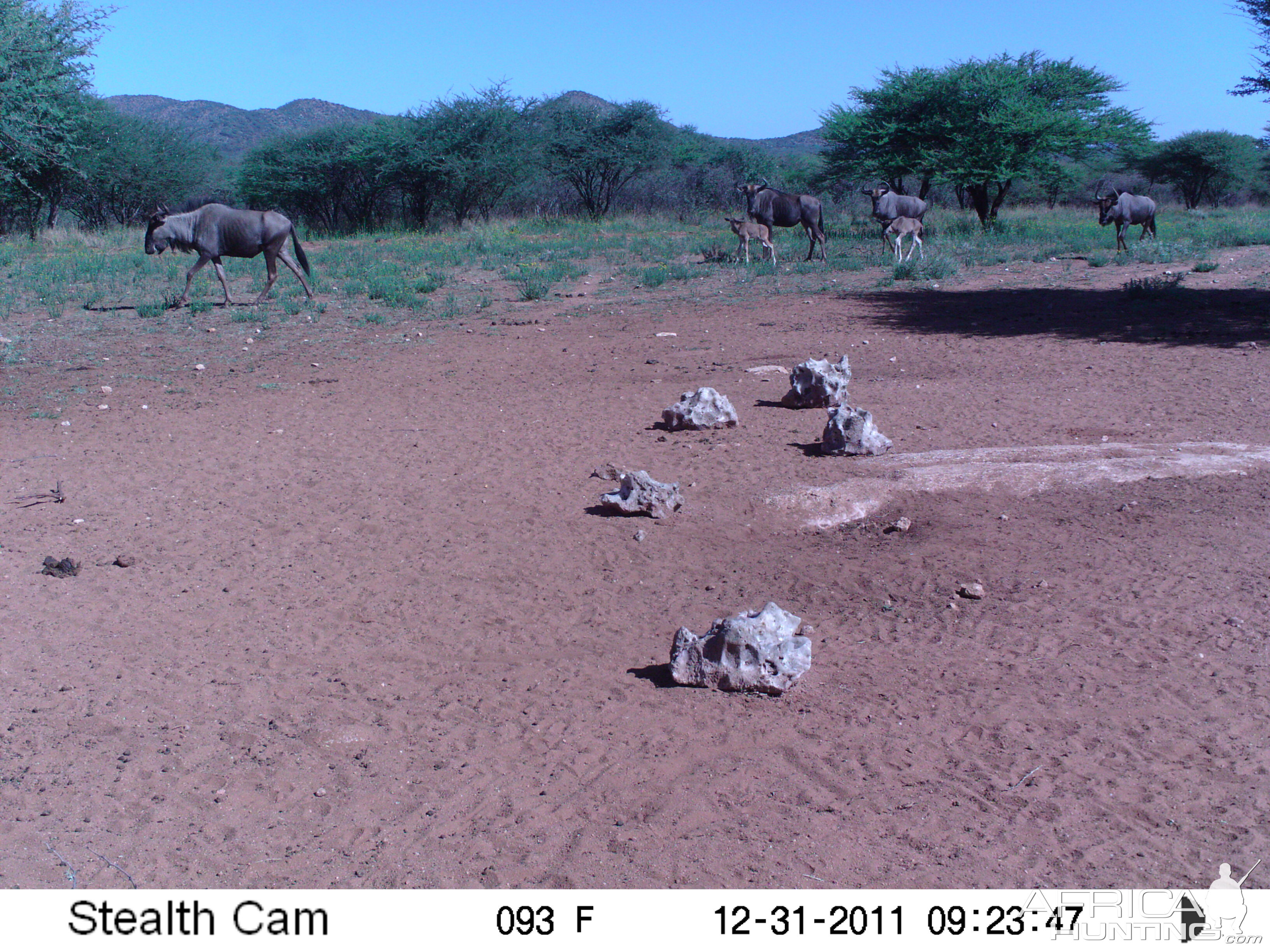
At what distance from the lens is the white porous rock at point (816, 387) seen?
8.36 m

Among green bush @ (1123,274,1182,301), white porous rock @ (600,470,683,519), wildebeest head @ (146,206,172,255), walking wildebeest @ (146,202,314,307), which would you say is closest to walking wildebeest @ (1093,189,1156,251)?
green bush @ (1123,274,1182,301)

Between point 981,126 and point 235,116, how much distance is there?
→ 3627 inches

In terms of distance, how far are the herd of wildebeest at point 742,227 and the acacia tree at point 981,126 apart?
8.68 feet

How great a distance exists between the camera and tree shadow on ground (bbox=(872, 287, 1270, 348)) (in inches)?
439

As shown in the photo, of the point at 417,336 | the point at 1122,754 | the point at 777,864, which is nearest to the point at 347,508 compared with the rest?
the point at 777,864

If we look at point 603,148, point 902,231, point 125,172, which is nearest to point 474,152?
point 603,148

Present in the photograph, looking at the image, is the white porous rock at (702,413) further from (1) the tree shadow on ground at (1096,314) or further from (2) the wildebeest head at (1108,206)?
(2) the wildebeest head at (1108,206)

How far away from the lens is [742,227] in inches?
A: 750

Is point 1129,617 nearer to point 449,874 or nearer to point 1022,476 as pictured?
point 1022,476

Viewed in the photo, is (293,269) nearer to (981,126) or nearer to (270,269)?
(270,269)

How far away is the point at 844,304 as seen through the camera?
14.1m

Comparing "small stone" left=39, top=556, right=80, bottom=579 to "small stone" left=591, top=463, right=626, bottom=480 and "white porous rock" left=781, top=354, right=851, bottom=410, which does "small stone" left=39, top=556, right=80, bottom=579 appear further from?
"white porous rock" left=781, top=354, right=851, bottom=410

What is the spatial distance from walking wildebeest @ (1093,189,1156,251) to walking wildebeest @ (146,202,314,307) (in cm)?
1510

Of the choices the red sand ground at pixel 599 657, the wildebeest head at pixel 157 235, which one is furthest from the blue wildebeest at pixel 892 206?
the wildebeest head at pixel 157 235
